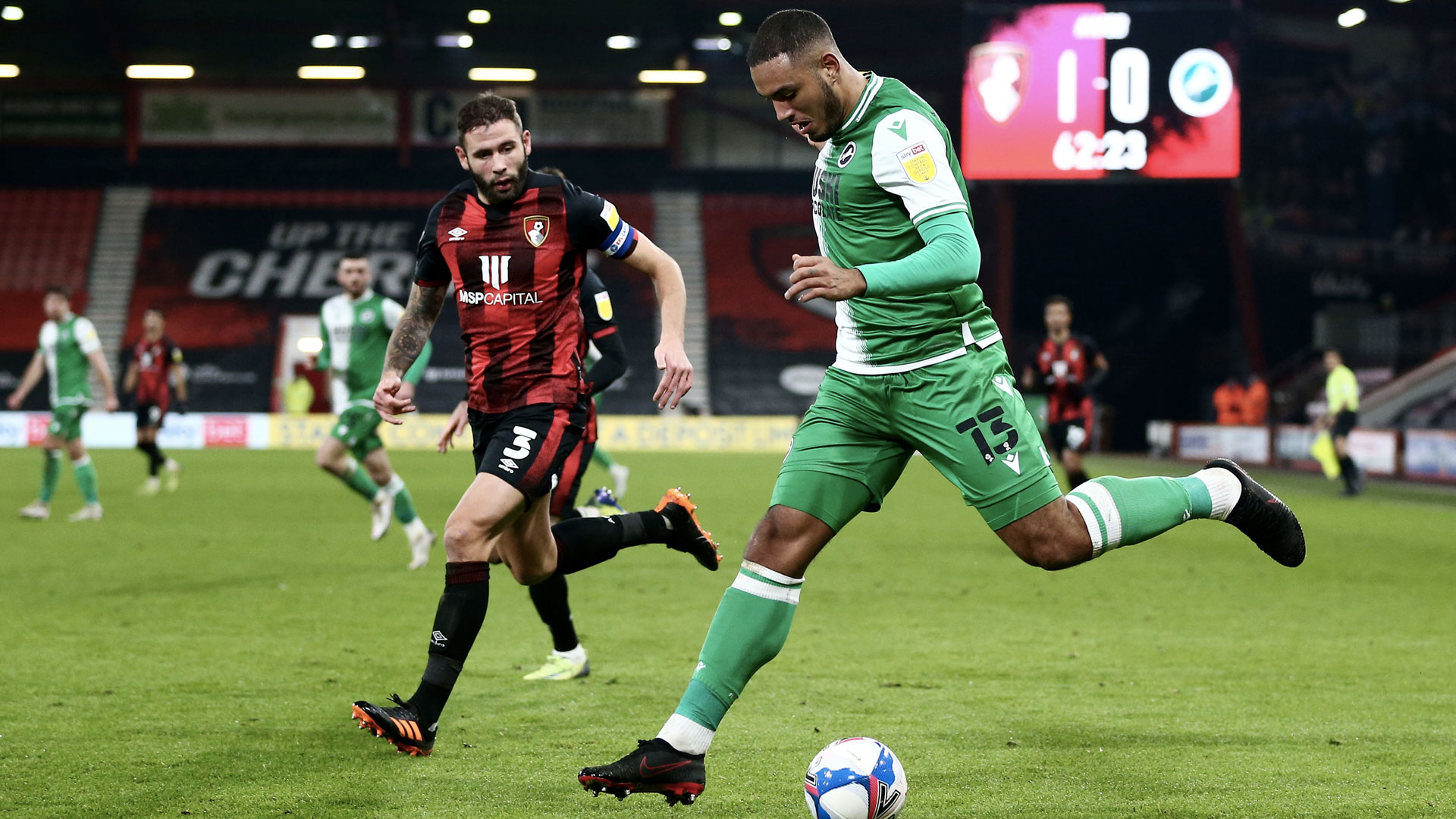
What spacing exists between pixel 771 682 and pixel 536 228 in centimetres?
216

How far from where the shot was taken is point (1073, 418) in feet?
40.0

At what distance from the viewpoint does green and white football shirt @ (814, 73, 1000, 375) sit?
369cm

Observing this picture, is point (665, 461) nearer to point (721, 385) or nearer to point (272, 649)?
point (721, 385)

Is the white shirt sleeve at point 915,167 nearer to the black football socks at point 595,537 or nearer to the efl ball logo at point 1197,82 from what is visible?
the black football socks at point 595,537

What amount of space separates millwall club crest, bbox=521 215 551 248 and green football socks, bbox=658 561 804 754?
1.49 metres

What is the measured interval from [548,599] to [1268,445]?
898 inches

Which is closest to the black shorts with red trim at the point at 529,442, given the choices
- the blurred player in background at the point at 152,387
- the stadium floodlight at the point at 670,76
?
the blurred player in background at the point at 152,387

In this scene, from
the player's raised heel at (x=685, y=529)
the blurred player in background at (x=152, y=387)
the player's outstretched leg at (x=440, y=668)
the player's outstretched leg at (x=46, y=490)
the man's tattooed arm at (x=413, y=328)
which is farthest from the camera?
the blurred player in background at (x=152, y=387)

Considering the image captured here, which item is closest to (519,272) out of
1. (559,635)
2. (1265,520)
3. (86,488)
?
(559,635)

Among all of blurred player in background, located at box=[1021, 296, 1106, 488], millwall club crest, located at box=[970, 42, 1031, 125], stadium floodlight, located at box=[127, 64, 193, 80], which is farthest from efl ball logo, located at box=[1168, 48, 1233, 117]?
stadium floodlight, located at box=[127, 64, 193, 80]

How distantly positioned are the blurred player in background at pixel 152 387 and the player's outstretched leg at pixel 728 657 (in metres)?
13.9

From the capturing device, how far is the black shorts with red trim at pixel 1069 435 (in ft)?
39.2

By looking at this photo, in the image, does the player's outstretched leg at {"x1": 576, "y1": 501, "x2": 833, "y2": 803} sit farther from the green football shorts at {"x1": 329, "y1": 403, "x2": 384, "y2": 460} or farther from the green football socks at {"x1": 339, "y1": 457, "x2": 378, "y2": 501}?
the green football socks at {"x1": 339, "y1": 457, "x2": 378, "y2": 501}

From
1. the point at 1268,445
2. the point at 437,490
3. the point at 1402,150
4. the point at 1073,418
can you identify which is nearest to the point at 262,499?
the point at 437,490
